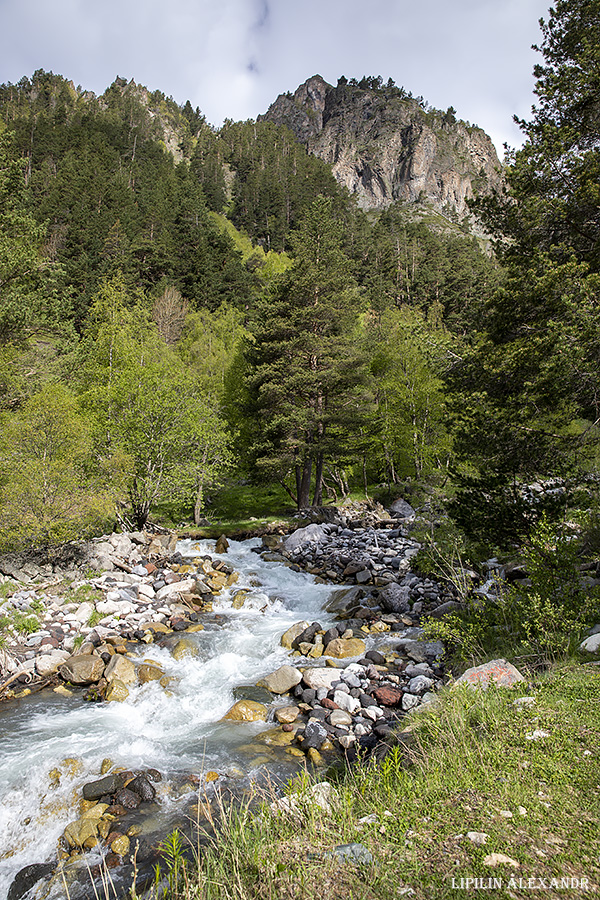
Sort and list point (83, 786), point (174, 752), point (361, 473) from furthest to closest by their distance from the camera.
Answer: point (361, 473) → point (174, 752) → point (83, 786)

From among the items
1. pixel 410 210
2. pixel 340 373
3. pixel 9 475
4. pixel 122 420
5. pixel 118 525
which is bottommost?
pixel 118 525

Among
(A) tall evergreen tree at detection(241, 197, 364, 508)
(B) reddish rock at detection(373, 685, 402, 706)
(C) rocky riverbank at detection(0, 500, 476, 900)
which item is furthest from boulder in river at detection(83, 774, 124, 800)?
(A) tall evergreen tree at detection(241, 197, 364, 508)

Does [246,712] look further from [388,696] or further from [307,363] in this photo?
[307,363]

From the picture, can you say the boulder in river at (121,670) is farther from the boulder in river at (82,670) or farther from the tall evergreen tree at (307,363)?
the tall evergreen tree at (307,363)

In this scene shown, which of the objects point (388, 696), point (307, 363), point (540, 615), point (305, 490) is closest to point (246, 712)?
point (388, 696)

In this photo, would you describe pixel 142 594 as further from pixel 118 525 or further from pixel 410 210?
pixel 410 210

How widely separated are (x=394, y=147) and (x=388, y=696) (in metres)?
170

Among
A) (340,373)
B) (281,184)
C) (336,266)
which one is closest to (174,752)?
(340,373)

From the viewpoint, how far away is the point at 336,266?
2616 cm

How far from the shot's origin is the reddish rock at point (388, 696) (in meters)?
7.95

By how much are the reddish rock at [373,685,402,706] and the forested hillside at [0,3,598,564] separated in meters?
3.45

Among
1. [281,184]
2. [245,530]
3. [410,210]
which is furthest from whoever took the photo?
[410,210]

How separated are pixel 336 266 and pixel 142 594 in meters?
20.6

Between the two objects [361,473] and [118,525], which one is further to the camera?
[361,473]
